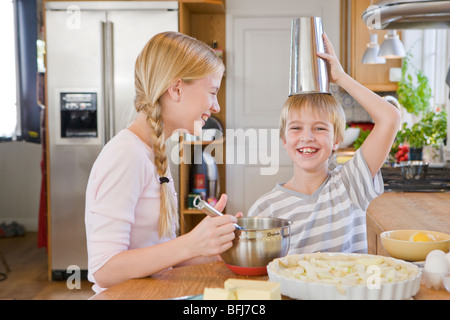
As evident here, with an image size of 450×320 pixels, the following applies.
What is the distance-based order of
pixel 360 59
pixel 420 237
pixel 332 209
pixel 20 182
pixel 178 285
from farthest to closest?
pixel 20 182, pixel 360 59, pixel 332 209, pixel 420 237, pixel 178 285

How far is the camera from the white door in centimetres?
375

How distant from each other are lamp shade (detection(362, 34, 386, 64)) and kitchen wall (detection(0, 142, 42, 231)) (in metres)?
2.92

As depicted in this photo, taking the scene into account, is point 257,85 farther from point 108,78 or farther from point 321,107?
point 321,107

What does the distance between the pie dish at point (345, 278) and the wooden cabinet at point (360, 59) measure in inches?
114

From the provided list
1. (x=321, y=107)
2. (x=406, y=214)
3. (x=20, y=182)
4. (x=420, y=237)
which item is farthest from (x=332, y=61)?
(x=20, y=182)

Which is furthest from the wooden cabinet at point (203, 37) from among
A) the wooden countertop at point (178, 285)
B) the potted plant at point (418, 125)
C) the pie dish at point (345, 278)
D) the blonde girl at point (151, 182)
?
the pie dish at point (345, 278)

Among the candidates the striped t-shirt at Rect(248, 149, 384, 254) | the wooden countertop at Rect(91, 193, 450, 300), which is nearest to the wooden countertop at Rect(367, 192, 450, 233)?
the wooden countertop at Rect(91, 193, 450, 300)

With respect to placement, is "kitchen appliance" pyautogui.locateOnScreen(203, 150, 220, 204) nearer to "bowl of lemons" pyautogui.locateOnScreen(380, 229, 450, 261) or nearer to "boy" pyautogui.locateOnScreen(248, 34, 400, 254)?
"boy" pyautogui.locateOnScreen(248, 34, 400, 254)

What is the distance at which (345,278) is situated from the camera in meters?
0.75

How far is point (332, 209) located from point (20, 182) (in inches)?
156

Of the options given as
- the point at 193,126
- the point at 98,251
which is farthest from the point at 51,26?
the point at 98,251

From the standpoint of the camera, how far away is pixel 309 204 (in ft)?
4.39

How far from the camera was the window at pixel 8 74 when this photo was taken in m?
4.09

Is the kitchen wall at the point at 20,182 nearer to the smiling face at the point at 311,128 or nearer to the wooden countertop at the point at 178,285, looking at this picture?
the smiling face at the point at 311,128
